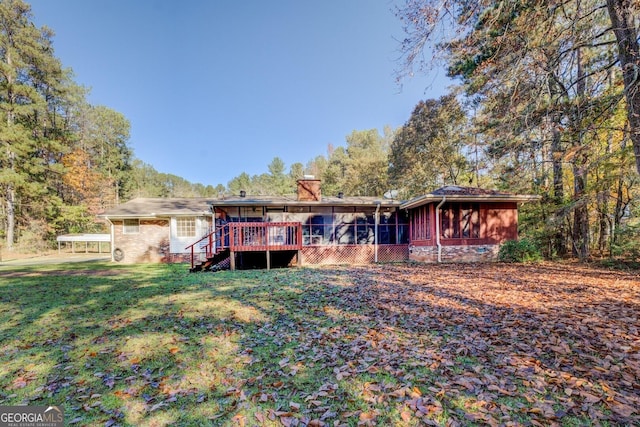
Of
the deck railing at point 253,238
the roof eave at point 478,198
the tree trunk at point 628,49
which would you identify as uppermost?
the tree trunk at point 628,49

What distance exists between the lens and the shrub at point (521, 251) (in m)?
10.5

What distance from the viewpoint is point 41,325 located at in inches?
173

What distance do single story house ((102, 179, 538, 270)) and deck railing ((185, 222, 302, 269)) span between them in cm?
5

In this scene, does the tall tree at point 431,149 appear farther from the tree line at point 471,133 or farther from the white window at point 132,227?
the white window at point 132,227

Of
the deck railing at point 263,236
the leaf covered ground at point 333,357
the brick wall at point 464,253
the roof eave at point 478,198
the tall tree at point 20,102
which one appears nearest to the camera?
the leaf covered ground at point 333,357

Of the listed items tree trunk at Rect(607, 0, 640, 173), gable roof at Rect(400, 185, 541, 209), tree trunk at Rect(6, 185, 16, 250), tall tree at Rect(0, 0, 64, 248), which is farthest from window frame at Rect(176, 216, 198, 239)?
tree trunk at Rect(607, 0, 640, 173)

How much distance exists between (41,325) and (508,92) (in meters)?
10.0

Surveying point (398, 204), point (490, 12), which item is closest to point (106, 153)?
point (398, 204)

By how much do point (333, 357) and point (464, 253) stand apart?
10373 mm

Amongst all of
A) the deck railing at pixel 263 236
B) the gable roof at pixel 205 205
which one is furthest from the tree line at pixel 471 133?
the deck railing at pixel 263 236

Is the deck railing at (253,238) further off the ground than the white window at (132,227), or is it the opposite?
the white window at (132,227)

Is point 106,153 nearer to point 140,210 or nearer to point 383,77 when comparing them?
point 140,210

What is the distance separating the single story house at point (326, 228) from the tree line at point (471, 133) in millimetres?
1855

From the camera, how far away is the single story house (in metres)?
11.9
